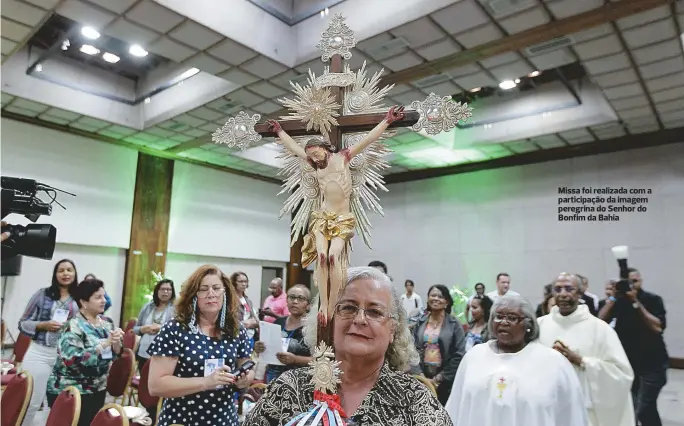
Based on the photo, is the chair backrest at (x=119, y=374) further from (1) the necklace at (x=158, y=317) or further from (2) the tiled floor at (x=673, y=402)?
(2) the tiled floor at (x=673, y=402)

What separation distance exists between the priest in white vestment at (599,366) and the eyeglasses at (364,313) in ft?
7.35

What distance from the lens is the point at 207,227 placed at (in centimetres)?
1115

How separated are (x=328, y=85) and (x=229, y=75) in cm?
548

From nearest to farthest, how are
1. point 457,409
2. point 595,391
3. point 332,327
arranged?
point 332,327 < point 457,409 < point 595,391

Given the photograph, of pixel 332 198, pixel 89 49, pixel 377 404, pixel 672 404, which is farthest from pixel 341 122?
pixel 89 49

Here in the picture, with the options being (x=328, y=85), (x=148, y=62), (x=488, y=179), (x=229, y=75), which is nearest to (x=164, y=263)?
(x=148, y=62)

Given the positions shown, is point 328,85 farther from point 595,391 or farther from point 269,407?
point 595,391

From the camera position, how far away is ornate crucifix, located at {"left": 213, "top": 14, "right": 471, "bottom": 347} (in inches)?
57.9

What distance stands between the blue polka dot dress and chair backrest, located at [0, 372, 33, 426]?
83 centimetres

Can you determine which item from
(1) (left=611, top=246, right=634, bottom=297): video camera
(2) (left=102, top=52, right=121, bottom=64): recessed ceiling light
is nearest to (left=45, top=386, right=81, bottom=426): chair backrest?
(1) (left=611, top=246, right=634, bottom=297): video camera

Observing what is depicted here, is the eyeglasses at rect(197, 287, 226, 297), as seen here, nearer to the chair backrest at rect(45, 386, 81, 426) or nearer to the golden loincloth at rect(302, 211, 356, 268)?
the chair backrest at rect(45, 386, 81, 426)

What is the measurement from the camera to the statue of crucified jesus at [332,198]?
56.5 inches

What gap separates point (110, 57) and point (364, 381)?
834cm

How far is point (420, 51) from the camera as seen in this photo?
5.85 meters
